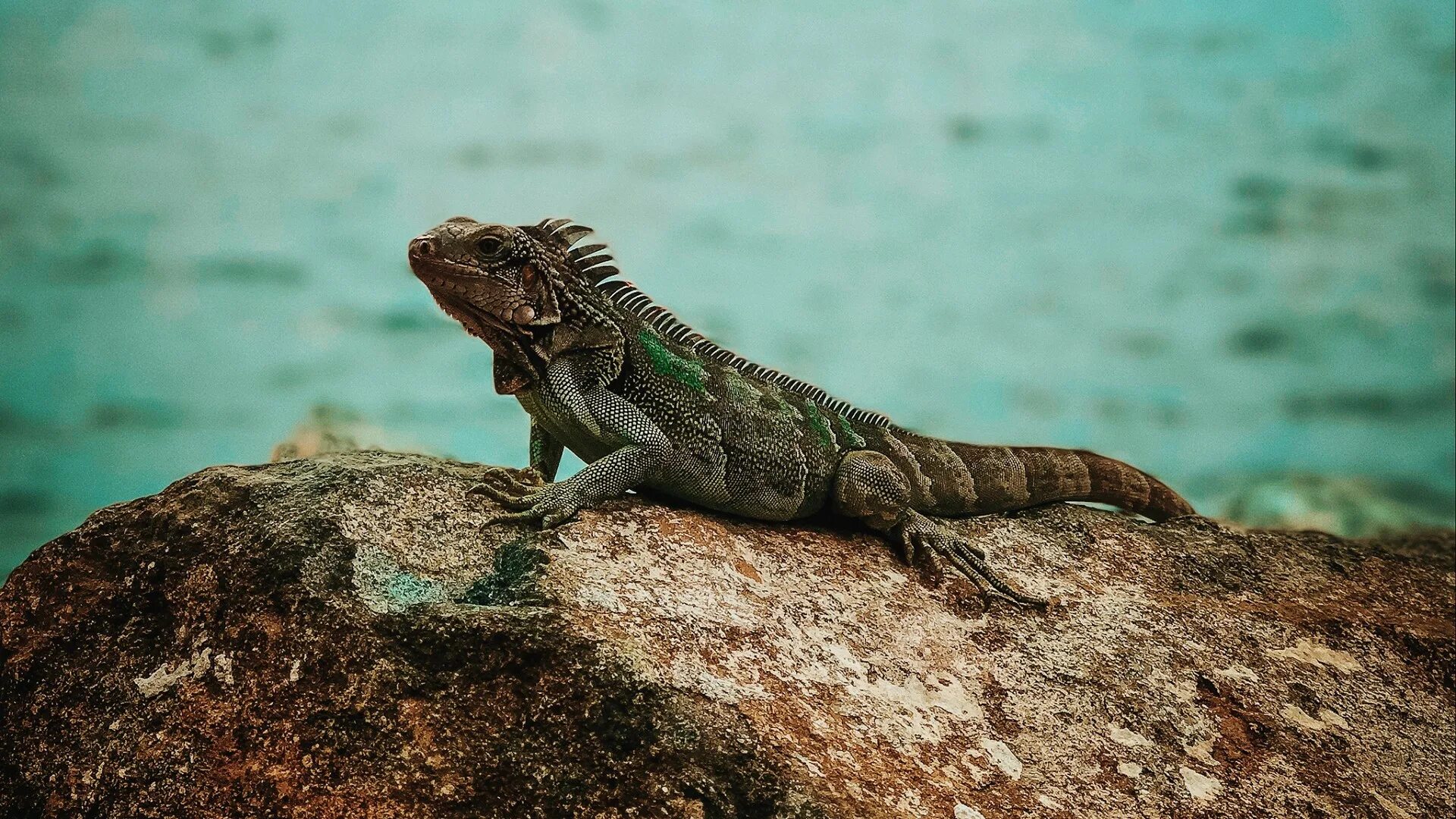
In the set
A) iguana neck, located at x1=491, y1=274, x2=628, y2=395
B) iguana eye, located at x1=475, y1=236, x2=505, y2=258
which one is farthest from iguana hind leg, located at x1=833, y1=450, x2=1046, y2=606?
iguana eye, located at x1=475, y1=236, x2=505, y2=258

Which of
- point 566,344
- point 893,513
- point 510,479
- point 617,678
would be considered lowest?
point 617,678

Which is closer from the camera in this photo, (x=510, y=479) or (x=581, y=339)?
(x=510, y=479)

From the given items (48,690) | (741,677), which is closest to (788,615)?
(741,677)

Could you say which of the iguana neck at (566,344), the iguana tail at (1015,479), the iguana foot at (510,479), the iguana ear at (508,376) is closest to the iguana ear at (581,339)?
the iguana neck at (566,344)

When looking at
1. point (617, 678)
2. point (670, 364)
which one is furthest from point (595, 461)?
point (617, 678)

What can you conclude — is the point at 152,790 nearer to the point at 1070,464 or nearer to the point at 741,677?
the point at 741,677

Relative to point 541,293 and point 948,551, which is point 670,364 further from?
point 948,551

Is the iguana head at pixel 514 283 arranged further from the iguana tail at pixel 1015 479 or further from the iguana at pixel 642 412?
the iguana tail at pixel 1015 479

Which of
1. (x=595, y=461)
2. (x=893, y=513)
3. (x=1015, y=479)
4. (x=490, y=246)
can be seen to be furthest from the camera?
(x=1015, y=479)
